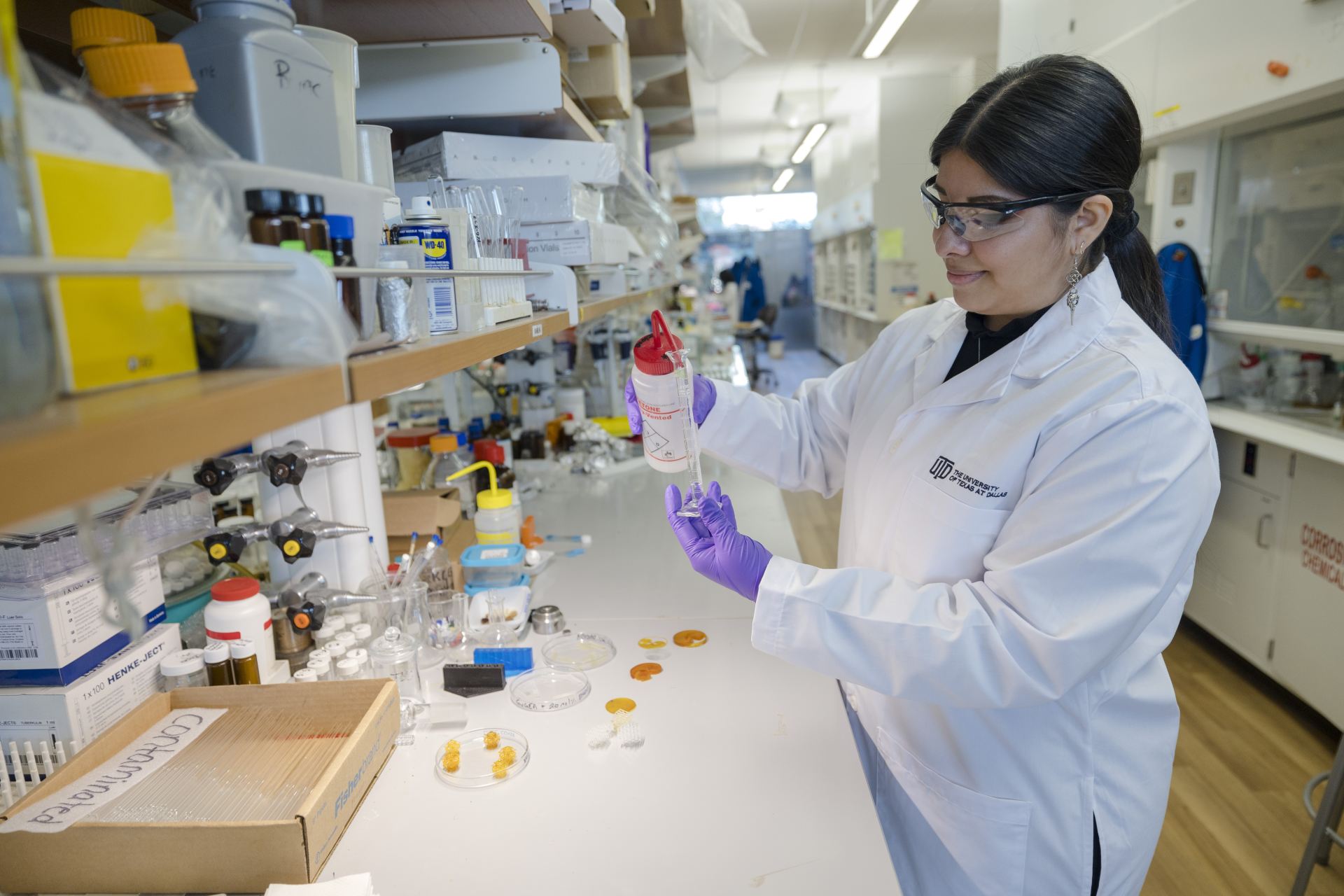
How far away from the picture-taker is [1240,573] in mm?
3018

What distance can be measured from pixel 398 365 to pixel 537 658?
102cm

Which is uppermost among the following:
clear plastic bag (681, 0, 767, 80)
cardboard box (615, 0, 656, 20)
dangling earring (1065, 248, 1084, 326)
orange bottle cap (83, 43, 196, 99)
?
clear plastic bag (681, 0, 767, 80)

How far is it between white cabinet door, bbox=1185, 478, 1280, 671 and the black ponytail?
226 centimetres

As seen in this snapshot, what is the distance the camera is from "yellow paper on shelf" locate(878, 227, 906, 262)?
7.74 metres

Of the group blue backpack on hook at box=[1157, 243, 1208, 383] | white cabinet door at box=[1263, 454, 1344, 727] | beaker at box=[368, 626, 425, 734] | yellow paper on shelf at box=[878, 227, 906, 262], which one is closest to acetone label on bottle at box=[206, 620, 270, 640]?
beaker at box=[368, 626, 425, 734]

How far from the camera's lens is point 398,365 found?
2.40ft

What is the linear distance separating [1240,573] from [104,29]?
368cm

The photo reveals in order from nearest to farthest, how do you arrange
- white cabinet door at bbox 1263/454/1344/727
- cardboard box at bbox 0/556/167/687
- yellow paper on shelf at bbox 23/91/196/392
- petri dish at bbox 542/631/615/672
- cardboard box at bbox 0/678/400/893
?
yellow paper on shelf at bbox 23/91/196/392 < cardboard box at bbox 0/678/400/893 < cardboard box at bbox 0/556/167/687 < petri dish at bbox 542/631/615/672 < white cabinet door at bbox 1263/454/1344/727

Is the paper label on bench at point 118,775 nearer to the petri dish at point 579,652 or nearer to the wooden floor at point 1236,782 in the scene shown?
the petri dish at point 579,652

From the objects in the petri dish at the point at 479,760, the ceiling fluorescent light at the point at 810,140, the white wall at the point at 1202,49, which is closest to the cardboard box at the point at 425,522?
the petri dish at the point at 479,760

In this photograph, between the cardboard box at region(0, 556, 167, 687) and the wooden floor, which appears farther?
the wooden floor

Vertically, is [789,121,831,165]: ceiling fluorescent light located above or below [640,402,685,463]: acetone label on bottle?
above

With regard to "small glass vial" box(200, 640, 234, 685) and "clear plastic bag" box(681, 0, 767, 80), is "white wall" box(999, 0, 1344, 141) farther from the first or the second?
"small glass vial" box(200, 640, 234, 685)

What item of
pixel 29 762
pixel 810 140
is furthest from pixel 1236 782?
pixel 810 140
